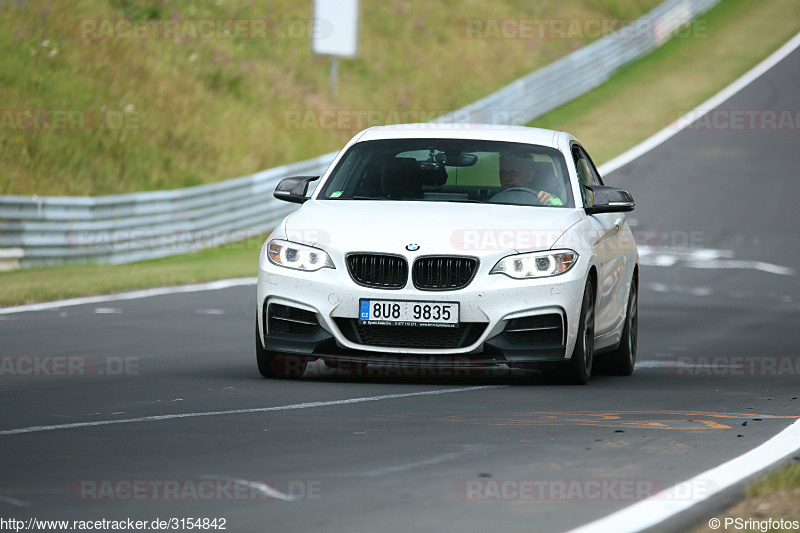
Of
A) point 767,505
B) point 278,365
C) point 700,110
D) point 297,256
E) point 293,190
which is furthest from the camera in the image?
point 700,110

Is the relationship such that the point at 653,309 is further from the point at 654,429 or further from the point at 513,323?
the point at 654,429

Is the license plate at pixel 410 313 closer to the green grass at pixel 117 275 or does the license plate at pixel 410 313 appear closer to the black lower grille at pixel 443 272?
the black lower grille at pixel 443 272

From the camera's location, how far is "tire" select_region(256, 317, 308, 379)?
9703 mm

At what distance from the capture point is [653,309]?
17641 mm

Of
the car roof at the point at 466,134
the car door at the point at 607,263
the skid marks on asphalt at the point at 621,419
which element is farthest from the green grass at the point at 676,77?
the skid marks on asphalt at the point at 621,419

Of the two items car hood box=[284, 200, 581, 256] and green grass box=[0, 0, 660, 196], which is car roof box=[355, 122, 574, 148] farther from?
green grass box=[0, 0, 660, 196]

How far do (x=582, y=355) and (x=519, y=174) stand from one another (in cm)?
151

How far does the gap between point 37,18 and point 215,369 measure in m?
21.6

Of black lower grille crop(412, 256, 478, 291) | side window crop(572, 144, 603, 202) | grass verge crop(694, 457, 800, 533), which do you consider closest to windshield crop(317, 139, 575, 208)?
side window crop(572, 144, 603, 202)

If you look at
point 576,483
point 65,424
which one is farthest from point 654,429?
point 65,424

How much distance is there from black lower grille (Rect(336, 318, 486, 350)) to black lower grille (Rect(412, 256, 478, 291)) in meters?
0.26

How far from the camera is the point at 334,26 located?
34.0 m

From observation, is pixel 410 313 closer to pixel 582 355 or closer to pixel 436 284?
pixel 436 284

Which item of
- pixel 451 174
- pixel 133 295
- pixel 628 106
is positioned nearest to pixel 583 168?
pixel 451 174
